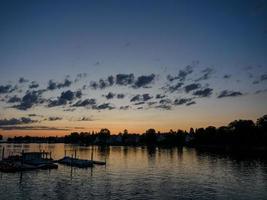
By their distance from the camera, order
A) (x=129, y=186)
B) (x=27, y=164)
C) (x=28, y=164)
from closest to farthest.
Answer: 1. (x=129, y=186)
2. (x=27, y=164)
3. (x=28, y=164)

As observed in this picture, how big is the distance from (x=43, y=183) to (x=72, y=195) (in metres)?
16.4

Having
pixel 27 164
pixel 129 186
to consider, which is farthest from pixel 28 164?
pixel 129 186

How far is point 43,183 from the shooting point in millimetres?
71500

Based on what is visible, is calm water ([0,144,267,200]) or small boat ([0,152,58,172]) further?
small boat ([0,152,58,172])

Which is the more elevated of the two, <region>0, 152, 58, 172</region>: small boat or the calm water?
<region>0, 152, 58, 172</region>: small boat

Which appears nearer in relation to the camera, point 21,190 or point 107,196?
point 107,196

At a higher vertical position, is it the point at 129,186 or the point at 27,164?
the point at 27,164

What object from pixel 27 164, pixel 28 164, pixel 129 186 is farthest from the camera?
pixel 28 164

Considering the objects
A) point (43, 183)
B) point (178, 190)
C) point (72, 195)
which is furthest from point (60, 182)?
point (178, 190)

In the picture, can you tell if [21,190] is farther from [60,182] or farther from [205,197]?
[205,197]

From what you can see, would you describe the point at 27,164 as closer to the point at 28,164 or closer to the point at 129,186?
the point at 28,164

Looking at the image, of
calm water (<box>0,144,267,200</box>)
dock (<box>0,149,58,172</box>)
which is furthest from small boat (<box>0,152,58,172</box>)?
calm water (<box>0,144,267,200</box>)

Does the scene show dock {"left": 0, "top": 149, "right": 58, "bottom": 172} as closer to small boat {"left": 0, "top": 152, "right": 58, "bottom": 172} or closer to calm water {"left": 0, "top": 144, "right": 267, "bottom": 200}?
small boat {"left": 0, "top": 152, "right": 58, "bottom": 172}

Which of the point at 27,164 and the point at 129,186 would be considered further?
the point at 27,164
